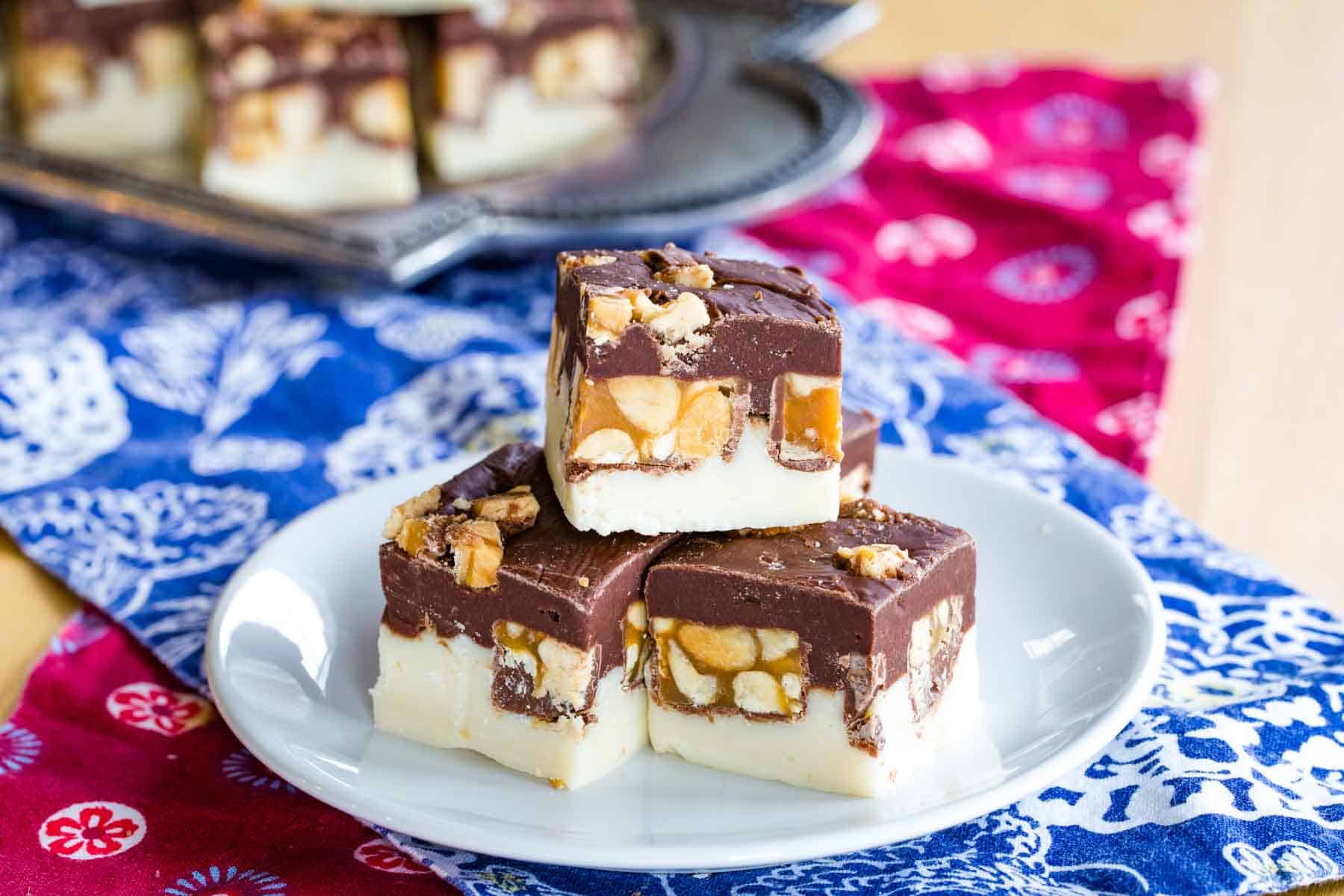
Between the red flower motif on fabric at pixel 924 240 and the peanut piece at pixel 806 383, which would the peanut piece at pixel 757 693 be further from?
the red flower motif on fabric at pixel 924 240

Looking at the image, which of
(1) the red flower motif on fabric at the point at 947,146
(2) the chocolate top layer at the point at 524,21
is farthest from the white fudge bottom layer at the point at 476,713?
(1) the red flower motif on fabric at the point at 947,146

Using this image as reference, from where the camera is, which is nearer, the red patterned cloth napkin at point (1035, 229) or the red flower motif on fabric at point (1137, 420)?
the red flower motif on fabric at point (1137, 420)

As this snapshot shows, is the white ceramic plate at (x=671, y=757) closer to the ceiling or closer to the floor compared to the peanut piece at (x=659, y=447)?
closer to the floor

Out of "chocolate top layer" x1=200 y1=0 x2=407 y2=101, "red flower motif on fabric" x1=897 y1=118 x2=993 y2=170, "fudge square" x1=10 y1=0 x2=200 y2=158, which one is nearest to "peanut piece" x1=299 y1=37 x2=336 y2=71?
"chocolate top layer" x1=200 y1=0 x2=407 y2=101

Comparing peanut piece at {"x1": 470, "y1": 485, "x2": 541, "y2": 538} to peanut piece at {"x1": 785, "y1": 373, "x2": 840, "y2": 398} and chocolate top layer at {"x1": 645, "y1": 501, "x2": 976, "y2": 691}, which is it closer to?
chocolate top layer at {"x1": 645, "y1": 501, "x2": 976, "y2": 691}

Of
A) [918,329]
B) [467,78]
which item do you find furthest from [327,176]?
[918,329]
